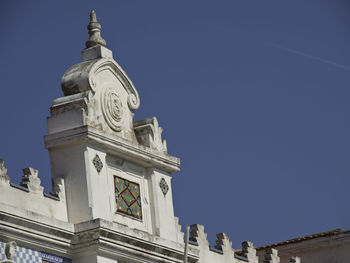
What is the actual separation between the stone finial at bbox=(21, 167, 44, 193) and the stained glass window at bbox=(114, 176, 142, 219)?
2.90m

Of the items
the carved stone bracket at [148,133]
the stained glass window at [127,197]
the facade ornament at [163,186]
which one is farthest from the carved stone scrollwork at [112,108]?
the facade ornament at [163,186]

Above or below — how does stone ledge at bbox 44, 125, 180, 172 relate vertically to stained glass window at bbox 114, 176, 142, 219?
above

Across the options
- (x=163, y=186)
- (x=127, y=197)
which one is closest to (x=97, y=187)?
(x=127, y=197)

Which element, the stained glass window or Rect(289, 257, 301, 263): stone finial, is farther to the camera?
Rect(289, 257, 301, 263): stone finial

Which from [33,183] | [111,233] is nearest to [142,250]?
[111,233]

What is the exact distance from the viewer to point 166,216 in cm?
3719

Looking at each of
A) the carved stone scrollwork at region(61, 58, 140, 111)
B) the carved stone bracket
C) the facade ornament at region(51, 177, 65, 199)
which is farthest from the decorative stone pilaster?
the facade ornament at region(51, 177, 65, 199)

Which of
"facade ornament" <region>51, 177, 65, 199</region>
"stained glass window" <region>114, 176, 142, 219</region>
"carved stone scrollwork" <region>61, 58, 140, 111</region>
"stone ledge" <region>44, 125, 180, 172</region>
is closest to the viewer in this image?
"facade ornament" <region>51, 177, 65, 199</region>

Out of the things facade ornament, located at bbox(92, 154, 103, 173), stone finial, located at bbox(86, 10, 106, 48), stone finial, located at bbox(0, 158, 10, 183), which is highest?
stone finial, located at bbox(86, 10, 106, 48)

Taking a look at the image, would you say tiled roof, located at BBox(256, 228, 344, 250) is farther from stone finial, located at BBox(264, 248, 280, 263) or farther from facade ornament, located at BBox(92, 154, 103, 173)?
facade ornament, located at BBox(92, 154, 103, 173)

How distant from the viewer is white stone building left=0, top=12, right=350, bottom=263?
107 feet

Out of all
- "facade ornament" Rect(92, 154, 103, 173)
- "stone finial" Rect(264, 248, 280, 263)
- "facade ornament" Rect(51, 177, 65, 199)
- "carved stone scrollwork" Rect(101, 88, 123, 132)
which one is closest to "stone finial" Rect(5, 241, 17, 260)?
"facade ornament" Rect(51, 177, 65, 199)

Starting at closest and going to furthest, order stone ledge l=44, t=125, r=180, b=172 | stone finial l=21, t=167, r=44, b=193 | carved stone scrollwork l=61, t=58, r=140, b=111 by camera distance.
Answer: stone finial l=21, t=167, r=44, b=193
stone ledge l=44, t=125, r=180, b=172
carved stone scrollwork l=61, t=58, r=140, b=111

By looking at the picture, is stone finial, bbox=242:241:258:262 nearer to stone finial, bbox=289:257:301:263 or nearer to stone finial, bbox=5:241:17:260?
stone finial, bbox=289:257:301:263
